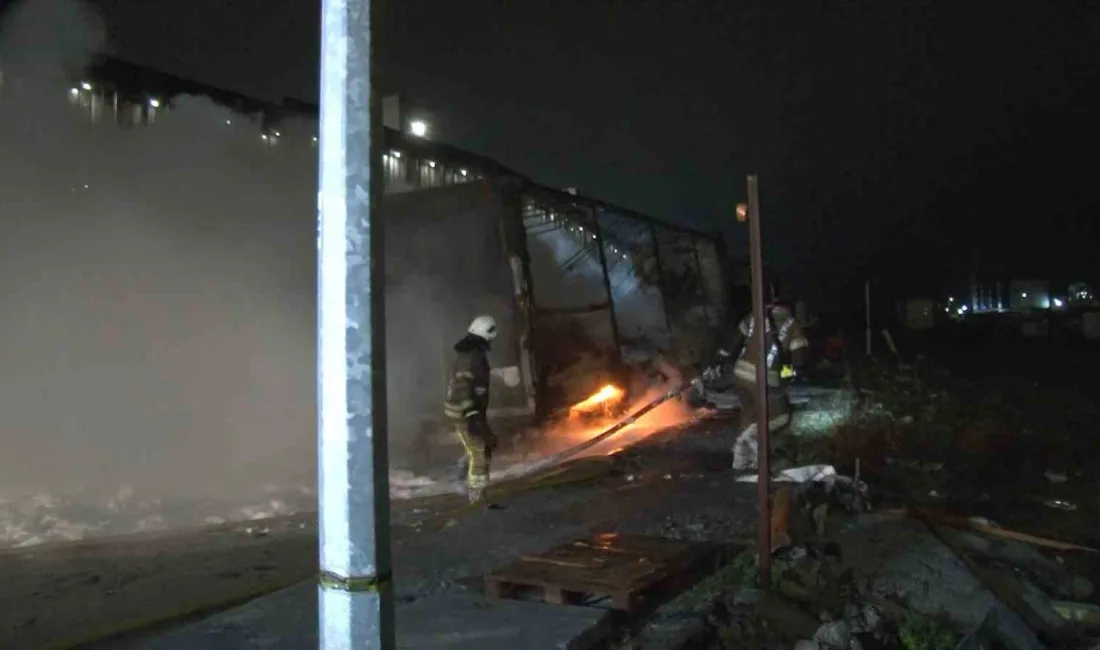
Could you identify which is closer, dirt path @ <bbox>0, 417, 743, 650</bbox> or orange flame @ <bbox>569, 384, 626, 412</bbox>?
dirt path @ <bbox>0, 417, 743, 650</bbox>

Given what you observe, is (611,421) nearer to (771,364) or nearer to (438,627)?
(771,364)

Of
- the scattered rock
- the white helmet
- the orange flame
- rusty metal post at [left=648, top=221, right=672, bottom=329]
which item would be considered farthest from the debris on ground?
rusty metal post at [left=648, top=221, right=672, bottom=329]

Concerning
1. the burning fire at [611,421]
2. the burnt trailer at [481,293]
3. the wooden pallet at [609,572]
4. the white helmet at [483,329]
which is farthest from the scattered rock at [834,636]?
the burnt trailer at [481,293]

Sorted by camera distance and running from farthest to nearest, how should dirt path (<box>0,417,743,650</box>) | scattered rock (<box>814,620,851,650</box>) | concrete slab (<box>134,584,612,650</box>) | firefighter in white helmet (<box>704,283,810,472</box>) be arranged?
firefighter in white helmet (<box>704,283,810,472</box>) → dirt path (<box>0,417,743,650</box>) → scattered rock (<box>814,620,851,650</box>) → concrete slab (<box>134,584,612,650</box>)

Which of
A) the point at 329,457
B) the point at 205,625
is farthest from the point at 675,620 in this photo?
the point at 329,457

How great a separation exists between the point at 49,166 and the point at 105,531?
191 inches

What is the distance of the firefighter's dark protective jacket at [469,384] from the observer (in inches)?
314

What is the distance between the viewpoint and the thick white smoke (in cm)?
1091

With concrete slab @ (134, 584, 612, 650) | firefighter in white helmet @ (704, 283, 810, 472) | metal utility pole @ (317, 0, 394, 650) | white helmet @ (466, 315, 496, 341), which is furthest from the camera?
white helmet @ (466, 315, 496, 341)

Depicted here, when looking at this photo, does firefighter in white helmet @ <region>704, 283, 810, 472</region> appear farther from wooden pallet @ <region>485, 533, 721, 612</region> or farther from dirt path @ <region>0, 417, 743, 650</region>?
A: wooden pallet @ <region>485, 533, 721, 612</region>

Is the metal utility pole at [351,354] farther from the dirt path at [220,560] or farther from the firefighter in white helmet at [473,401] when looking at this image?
the firefighter in white helmet at [473,401]

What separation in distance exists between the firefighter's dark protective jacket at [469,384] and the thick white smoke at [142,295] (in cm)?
410

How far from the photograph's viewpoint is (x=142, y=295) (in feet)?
39.9

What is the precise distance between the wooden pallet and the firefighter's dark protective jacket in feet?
7.60
